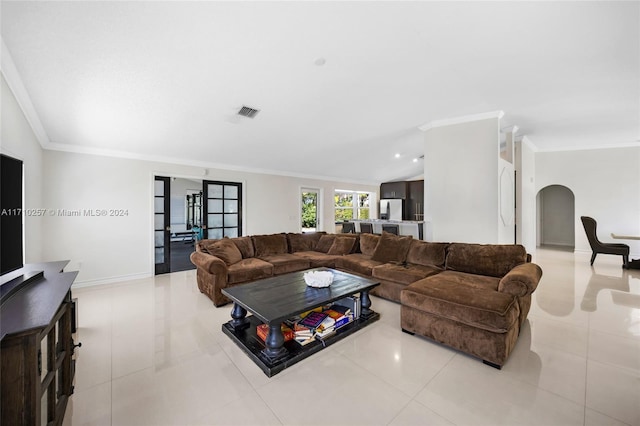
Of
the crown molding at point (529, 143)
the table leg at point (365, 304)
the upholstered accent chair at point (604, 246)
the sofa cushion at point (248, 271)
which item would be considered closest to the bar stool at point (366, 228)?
the sofa cushion at point (248, 271)

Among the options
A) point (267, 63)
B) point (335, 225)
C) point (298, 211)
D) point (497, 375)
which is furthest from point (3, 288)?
point (335, 225)

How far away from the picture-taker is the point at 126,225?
450 cm

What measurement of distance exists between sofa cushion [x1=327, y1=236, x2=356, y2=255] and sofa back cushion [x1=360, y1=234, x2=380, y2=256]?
0.20 metres

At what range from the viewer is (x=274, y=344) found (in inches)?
80.6

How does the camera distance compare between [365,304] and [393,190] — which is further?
[393,190]

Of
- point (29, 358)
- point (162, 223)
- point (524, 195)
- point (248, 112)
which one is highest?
point (248, 112)

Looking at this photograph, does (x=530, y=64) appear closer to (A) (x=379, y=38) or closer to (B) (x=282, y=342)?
(A) (x=379, y=38)

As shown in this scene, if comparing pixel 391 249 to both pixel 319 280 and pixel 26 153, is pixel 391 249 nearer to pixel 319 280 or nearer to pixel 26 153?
pixel 319 280

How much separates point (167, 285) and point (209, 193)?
2082mm

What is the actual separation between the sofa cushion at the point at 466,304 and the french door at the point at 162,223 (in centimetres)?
465

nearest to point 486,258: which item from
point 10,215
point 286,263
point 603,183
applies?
point 286,263

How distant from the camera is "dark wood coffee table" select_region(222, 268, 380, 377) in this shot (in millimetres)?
2035

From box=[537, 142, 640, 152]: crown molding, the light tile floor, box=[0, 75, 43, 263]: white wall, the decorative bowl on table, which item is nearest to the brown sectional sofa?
the light tile floor

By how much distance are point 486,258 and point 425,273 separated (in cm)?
73
